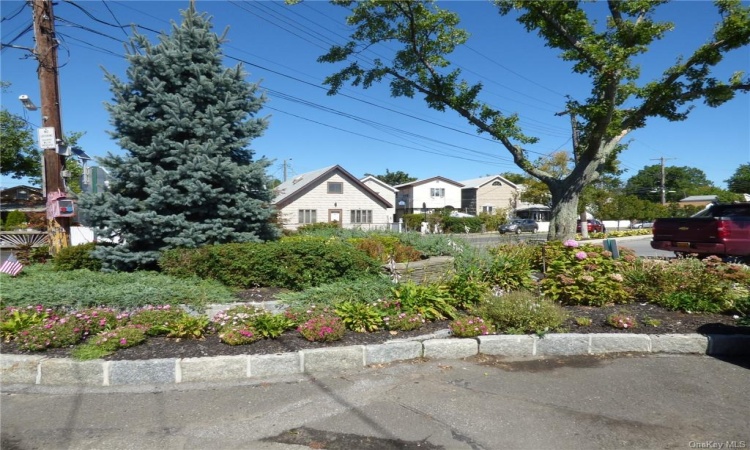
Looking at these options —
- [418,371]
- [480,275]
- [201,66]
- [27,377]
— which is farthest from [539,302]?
[201,66]

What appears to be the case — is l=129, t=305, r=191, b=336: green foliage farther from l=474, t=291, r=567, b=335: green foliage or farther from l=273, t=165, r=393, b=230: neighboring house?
l=273, t=165, r=393, b=230: neighboring house

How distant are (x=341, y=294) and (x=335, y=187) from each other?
101ft

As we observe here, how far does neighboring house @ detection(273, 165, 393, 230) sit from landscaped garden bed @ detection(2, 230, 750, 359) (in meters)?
27.1

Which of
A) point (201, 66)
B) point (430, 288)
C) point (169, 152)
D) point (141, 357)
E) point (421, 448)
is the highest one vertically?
point (201, 66)

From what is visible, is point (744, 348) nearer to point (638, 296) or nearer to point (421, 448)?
point (638, 296)

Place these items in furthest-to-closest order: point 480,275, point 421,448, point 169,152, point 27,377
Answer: point 169,152 → point 480,275 → point 27,377 → point 421,448

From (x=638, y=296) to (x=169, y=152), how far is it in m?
8.50

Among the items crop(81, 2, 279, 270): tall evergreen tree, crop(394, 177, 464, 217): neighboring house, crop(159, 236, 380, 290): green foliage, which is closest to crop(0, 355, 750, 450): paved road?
crop(159, 236, 380, 290): green foliage

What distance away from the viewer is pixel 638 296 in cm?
700

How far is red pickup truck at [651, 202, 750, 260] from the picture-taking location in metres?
10.6

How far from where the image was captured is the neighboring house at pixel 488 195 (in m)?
57.5

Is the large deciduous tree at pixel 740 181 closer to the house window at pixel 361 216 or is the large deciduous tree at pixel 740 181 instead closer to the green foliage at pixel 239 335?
the house window at pixel 361 216

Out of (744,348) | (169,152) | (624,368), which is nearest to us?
(624,368)

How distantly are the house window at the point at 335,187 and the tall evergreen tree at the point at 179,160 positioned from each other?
2713 centimetres
